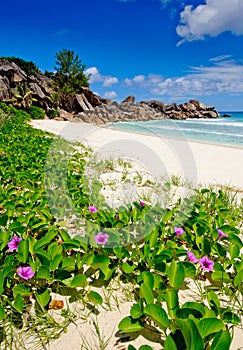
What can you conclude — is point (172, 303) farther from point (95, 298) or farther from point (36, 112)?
point (36, 112)

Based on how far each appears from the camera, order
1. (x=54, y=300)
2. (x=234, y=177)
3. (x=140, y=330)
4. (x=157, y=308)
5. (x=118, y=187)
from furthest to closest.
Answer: (x=234, y=177) → (x=118, y=187) → (x=54, y=300) → (x=140, y=330) → (x=157, y=308)

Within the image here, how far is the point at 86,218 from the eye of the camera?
2188mm

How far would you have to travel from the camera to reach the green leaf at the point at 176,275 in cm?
128

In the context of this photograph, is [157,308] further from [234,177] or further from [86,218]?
[234,177]

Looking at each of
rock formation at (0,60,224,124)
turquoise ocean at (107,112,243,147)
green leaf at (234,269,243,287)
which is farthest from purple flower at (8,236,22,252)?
→ rock formation at (0,60,224,124)

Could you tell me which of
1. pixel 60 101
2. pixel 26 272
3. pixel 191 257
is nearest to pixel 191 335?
pixel 191 257

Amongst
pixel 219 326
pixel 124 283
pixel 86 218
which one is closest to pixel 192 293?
pixel 124 283

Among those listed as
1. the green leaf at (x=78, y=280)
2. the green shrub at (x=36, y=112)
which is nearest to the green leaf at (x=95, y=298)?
the green leaf at (x=78, y=280)

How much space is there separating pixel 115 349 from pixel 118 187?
7.48 feet

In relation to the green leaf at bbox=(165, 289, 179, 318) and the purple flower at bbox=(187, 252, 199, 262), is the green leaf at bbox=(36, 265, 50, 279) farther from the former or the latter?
the purple flower at bbox=(187, 252, 199, 262)

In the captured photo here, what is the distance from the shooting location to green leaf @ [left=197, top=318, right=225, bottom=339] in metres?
0.92

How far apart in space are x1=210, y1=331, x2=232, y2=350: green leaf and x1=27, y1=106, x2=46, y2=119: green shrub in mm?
20452

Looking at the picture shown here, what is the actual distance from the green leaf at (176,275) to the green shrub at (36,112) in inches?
788

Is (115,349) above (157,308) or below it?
below
